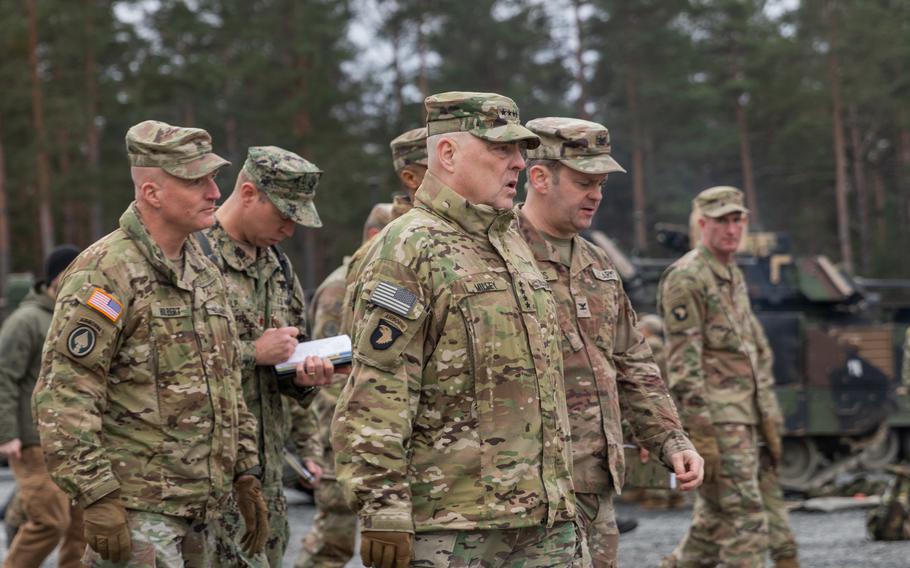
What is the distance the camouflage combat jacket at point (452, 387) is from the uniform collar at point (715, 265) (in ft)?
12.2

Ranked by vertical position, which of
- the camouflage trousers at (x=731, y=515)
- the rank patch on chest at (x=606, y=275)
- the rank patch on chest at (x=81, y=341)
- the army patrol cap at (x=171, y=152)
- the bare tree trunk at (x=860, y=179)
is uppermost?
the bare tree trunk at (x=860, y=179)

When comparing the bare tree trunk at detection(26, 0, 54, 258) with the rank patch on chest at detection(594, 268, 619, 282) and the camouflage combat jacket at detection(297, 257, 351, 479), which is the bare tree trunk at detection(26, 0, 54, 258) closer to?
the camouflage combat jacket at detection(297, 257, 351, 479)

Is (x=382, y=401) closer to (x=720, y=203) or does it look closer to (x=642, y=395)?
(x=642, y=395)

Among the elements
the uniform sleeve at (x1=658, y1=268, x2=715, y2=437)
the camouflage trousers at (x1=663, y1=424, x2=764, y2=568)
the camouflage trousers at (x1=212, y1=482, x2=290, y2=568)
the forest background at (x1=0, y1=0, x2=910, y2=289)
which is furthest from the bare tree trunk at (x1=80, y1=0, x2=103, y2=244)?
the camouflage trousers at (x1=212, y1=482, x2=290, y2=568)

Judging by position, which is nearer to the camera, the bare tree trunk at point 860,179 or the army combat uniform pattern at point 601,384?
the army combat uniform pattern at point 601,384

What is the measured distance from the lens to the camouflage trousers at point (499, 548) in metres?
3.95

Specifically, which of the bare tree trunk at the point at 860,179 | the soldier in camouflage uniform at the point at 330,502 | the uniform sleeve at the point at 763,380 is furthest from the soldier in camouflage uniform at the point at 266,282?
the bare tree trunk at the point at 860,179

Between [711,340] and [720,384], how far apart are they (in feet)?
0.79

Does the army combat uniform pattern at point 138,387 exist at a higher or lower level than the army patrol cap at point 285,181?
lower

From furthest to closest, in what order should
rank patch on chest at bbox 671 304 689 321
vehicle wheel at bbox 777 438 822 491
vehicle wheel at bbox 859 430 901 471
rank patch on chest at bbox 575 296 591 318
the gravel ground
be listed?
vehicle wheel at bbox 859 430 901 471, vehicle wheel at bbox 777 438 822 491, the gravel ground, rank patch on chest at bbox 671 304 689 321, rank patch on chest at bbox 575 296 591 318

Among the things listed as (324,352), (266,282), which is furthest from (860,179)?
(324,352)

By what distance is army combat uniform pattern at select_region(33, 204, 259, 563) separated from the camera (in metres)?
4.41

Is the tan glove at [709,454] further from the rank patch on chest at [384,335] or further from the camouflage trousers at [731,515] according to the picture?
the rank patch on chest at [384,335]

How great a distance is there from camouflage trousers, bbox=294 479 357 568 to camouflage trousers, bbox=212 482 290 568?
1.54 meters
